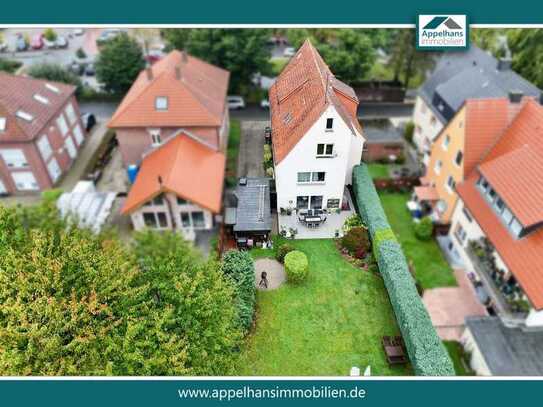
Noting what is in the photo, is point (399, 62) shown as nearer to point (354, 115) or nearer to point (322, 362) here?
point (354, 115)

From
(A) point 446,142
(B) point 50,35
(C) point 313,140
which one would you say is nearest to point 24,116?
(C) point 313,140

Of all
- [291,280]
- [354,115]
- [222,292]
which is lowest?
[291,280]

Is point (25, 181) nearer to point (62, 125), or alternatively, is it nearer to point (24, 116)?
point (24, 116)

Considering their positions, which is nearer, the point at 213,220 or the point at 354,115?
the point at 354,115

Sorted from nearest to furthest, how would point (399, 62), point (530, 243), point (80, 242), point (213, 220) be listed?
point (80, 242) < point (530, 243) < point (213, 220) < point (399, 62)

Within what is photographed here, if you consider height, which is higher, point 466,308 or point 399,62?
point 399,62

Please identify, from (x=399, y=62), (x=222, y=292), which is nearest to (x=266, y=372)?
(x=222, y=292)

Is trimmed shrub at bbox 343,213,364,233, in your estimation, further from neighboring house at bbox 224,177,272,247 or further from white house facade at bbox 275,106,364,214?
neighboring house at bbox 224,177,272,247

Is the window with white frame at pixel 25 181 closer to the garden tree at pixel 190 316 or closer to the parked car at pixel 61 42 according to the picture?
the garden tree at pixel 190 316
